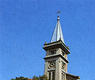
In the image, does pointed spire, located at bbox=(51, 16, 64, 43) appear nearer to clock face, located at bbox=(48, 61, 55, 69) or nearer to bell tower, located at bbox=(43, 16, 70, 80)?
bell tower, located at bbox=(43, 16, 70, 80)

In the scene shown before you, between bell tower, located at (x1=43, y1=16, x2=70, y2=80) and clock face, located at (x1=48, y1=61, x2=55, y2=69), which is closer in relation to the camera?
bell tower, located at (x1=43, y1=16, x2=70, y2=80)

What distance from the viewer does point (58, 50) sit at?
2072 inches

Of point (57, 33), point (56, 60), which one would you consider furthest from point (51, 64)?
point (57, 33)

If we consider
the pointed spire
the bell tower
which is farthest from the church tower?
the pointed spire

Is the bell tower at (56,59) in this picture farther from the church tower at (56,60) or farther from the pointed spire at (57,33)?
the pointed spire at (57,33)

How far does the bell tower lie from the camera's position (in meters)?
50.7

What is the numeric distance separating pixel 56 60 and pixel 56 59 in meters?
0.27

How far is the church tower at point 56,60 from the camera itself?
5069 cm

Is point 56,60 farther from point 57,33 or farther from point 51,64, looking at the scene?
point 57,33

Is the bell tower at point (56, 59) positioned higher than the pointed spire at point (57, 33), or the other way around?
the pointed spire at point (57, 33)

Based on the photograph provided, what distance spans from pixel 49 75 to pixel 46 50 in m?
7.10

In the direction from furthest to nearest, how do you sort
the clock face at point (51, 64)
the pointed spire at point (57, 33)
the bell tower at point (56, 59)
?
the pointed spire at point (57, 33), the clock face at point (51, 64), the bell tower at point (56, 59)

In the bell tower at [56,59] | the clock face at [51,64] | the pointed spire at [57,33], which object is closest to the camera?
the bell tower at [56,59]

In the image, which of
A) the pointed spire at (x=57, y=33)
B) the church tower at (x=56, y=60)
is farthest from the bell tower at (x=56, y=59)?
the pointed spire at (x=57, y=33)
